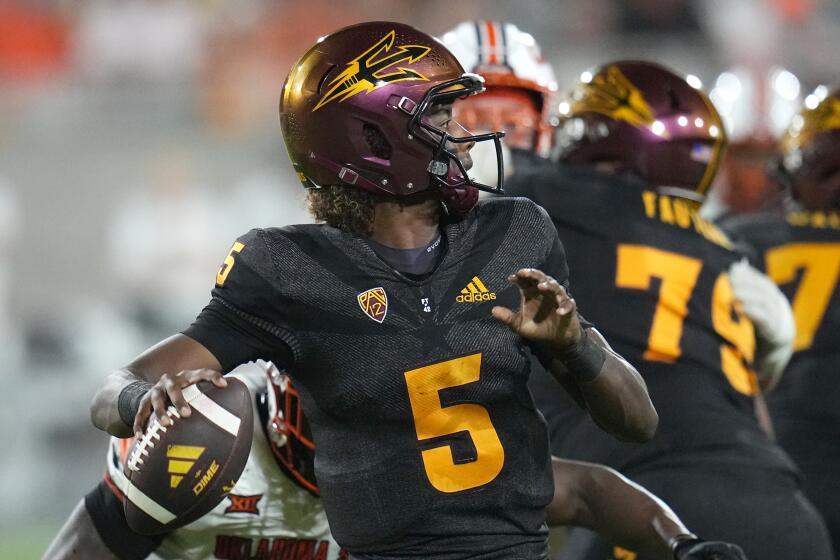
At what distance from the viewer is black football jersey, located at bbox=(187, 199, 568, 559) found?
2.67 meters

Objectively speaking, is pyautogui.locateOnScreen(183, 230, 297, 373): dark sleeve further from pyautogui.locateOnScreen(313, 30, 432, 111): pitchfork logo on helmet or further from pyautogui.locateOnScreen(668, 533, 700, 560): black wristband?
pyautogui.locateOnScreen(668, 533, 700, 560): black wristband

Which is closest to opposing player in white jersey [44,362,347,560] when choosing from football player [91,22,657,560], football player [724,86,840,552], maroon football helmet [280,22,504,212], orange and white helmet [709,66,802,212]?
football player [91,22,657,560]

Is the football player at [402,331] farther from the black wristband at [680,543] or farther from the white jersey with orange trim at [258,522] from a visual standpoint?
the white jersey with orange trim at [258,522]

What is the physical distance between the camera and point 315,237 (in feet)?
9.11

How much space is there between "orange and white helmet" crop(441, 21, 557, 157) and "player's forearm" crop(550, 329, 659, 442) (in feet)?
6.04

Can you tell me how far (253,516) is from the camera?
139 inches

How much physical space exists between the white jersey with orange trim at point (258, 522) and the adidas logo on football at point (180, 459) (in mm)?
994

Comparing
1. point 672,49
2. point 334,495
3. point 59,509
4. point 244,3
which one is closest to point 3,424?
point 59,509

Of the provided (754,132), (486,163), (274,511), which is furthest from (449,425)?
(754,132)

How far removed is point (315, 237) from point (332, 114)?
27 cm

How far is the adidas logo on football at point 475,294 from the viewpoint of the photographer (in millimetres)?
2752

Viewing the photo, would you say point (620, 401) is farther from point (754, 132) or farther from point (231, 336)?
point (754, 132)

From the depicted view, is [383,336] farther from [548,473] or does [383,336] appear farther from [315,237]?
[548,473]

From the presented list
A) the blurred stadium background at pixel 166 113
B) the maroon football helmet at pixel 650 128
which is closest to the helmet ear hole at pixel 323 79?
the maroon football helmet at pixel 650 128
